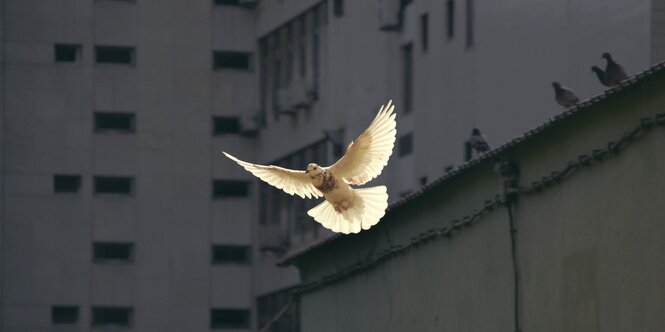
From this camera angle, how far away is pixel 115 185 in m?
88.2

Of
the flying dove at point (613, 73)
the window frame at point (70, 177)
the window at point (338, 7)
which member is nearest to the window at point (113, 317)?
the window frame at point (70, 177)

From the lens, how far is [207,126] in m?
88.4

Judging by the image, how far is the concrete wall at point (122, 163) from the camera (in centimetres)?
8700

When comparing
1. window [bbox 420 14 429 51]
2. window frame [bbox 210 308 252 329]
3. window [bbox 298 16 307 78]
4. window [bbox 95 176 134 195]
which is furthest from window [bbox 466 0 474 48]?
window [bbox 95 176 134 195]

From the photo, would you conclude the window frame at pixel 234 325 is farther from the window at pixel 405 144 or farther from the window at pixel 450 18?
the window at pixel 450 18

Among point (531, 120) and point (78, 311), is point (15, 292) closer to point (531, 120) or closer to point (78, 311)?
point (78, 311)

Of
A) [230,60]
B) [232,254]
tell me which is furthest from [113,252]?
[230,60]

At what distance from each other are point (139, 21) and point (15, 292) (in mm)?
11395

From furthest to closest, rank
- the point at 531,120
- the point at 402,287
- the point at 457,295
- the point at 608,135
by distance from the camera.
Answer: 1. the point at 531,120
2. the point at 402,287
3. the point at 457,295
4. the point at 608,135

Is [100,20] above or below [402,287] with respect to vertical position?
above

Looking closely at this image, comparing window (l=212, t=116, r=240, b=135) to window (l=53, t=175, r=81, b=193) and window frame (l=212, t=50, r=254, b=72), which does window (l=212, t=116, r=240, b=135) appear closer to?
window frame (l=212, t=50, r=254, b=72)

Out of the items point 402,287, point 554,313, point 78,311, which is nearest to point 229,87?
point 78,311

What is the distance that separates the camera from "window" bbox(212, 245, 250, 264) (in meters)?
88.8

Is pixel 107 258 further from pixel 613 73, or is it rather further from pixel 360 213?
pixel 360 213
